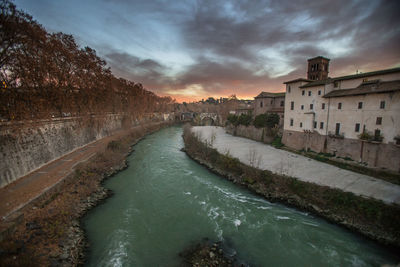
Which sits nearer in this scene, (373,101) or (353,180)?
(353,180)

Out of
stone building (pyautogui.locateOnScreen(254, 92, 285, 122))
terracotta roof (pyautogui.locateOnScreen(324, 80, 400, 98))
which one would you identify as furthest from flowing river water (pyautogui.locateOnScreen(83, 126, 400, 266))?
stone building (pyautogui.locateOnScreen(254, 92, 285, 122))

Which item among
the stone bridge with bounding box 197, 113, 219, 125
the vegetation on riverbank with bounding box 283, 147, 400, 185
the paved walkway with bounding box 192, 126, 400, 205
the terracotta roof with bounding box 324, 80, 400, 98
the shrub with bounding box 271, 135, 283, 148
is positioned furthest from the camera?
the stone bridge with bounding box 197, 113, 219, 125

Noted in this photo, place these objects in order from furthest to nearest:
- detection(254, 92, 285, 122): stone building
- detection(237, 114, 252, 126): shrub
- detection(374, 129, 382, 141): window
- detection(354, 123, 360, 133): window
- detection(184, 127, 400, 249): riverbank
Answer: detection(237, 114, 252, 126): shrub, detection(254, 92, 285, 122): stone building, detection(354, 123, 360, 133): window, detection(374, 129, 382, 141): window, detection(184, 127, 400, 249): riverbank

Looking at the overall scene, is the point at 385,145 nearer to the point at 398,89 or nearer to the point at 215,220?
the point at 398,89

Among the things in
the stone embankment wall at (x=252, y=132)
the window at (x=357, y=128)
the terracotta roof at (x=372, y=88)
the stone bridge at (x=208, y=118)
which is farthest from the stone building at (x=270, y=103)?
the stone bridge at (x=208, y=118)

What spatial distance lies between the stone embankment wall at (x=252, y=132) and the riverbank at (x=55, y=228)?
21.3 metres

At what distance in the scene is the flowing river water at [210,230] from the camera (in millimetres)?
6836

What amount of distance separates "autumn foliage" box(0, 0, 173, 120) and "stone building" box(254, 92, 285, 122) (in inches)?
953

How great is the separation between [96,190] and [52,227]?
13.4 ft

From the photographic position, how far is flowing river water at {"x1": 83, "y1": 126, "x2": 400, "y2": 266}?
684 cm

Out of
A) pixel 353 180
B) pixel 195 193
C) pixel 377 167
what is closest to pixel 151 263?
pixel 195 193

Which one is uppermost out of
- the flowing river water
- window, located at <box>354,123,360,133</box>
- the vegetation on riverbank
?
window, located at <box>354,123,360,133</box>

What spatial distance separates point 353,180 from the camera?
11.5 meters

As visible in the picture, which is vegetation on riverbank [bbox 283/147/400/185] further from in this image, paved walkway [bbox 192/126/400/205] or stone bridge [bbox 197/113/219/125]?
stone bridge [bbox 197/113/219/125]
